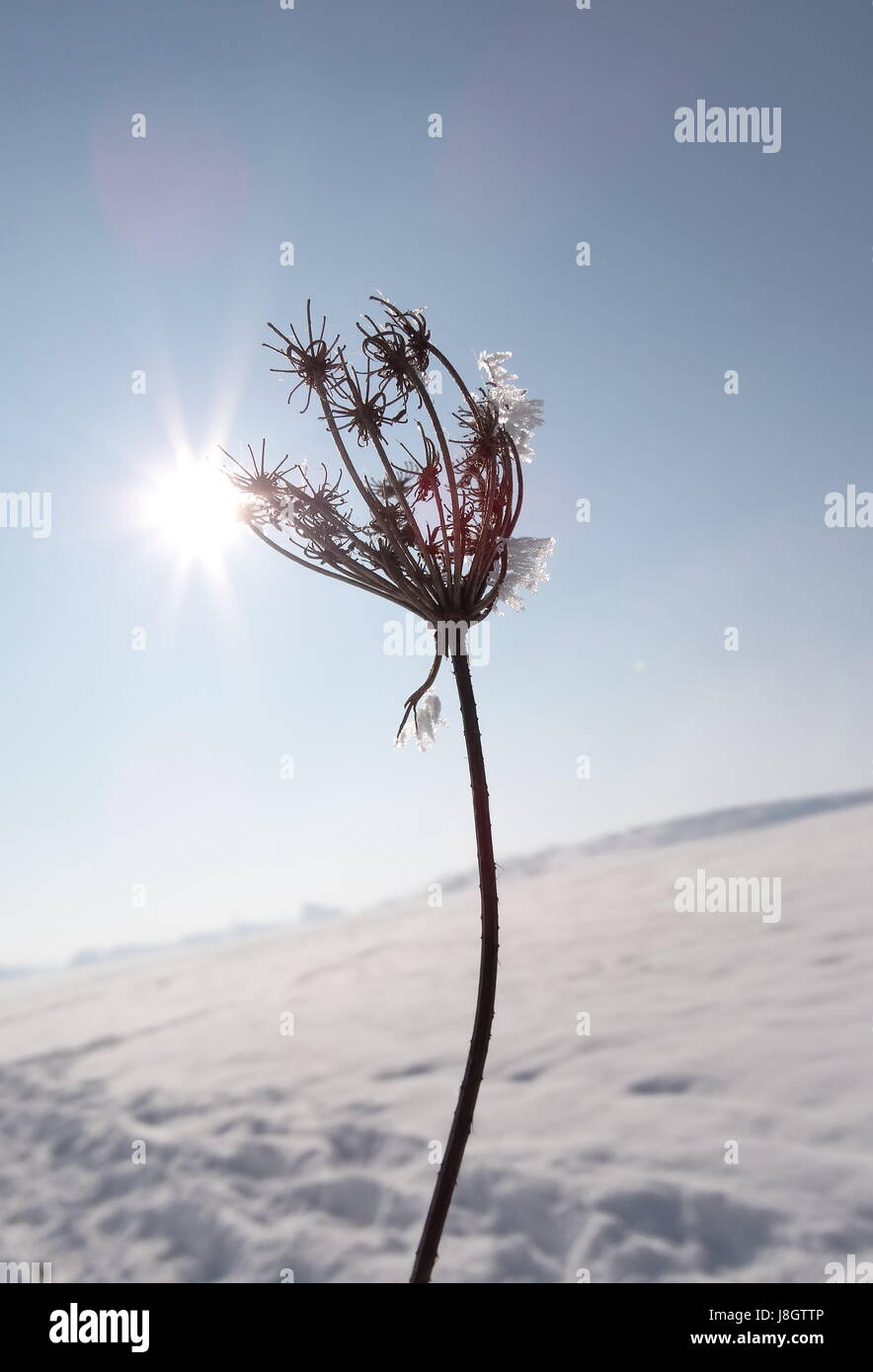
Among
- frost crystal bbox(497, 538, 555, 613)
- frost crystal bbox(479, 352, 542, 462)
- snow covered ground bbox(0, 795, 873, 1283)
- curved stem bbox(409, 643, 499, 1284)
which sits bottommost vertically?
snow covered ground bbox(0, 795, 873, 1283)

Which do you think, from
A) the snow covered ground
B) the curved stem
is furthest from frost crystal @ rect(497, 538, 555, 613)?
the snow covered ground

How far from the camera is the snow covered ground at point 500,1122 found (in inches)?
420

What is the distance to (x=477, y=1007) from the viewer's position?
2.44 m

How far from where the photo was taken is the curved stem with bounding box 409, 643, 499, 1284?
2.31 m

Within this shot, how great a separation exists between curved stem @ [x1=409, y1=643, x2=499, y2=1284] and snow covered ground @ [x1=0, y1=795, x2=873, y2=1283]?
10227mm

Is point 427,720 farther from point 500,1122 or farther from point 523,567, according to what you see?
point 500,1122

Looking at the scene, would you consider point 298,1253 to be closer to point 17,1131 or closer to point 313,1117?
point 313,1117

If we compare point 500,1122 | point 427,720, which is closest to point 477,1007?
point 427,720

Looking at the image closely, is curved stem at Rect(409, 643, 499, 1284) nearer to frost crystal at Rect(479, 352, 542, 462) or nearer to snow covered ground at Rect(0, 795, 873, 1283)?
frost crystal at Rect(479, 352, 542, 462)

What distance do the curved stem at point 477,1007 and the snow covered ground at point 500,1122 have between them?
33.6 ft

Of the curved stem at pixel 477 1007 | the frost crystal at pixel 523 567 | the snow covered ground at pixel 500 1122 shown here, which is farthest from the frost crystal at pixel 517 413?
the snow covered ground at pixel 500 1122

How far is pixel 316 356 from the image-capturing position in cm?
294

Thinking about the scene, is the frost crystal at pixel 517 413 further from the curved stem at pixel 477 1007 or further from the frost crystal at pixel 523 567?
the curved stem at pixel 477 1007
